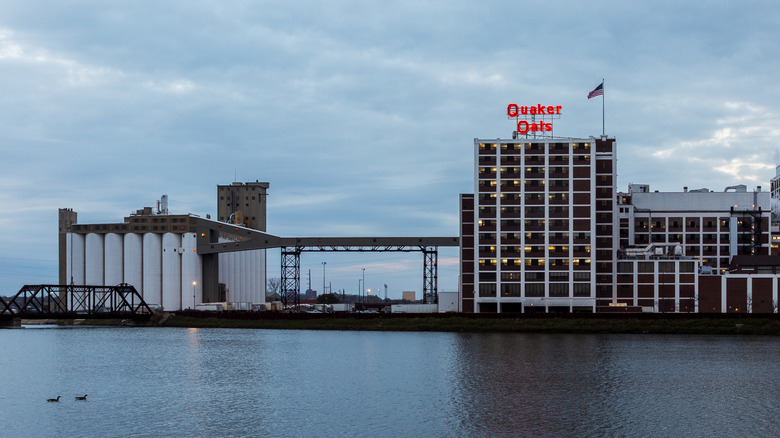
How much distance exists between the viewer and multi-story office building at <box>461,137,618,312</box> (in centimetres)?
17738

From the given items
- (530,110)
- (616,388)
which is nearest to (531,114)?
(530,110)

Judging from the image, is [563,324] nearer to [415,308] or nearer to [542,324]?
[542,324]

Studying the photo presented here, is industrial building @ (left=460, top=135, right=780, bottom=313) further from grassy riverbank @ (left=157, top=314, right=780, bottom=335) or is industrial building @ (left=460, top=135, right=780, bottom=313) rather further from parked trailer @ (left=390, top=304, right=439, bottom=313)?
grassy riverbank @ (left=157, top=314, right=780, bottom=335)

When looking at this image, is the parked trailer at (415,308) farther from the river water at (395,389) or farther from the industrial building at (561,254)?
the river water at (395,389)

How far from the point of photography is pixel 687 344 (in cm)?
12688

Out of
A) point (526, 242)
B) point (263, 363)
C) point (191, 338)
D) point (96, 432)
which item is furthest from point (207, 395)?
point (526, 242)

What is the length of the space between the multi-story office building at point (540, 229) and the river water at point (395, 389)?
155 feet

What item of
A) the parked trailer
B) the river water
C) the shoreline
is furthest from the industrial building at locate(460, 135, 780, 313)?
the river water

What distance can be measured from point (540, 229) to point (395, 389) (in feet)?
347

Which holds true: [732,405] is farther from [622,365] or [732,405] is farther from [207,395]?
[207,395]

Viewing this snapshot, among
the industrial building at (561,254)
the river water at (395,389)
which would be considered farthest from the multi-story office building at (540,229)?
the river water at (395,389)

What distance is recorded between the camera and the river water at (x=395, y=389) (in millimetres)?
59312

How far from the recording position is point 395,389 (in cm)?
7844

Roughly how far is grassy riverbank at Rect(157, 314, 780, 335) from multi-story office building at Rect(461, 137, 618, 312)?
21.1m
